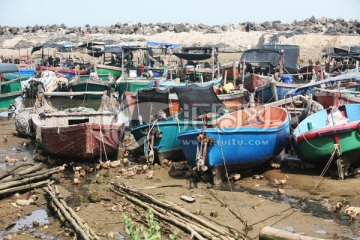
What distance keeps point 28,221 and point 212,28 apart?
55297mm

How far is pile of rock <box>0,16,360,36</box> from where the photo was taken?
5547cm

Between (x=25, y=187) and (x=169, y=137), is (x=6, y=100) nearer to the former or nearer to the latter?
(x=169, y=137)

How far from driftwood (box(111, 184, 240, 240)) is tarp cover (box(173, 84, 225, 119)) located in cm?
473

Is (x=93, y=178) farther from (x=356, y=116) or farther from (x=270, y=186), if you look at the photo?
(x=356, y=116)

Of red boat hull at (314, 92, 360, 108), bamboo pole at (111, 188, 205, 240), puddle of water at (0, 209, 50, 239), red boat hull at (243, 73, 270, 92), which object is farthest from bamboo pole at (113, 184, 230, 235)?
red boat hull at (243, 73, 270, 92)

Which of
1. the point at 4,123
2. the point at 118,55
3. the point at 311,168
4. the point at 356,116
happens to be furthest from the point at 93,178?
the point at 118,55

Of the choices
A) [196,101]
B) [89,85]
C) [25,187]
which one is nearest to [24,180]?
[25,187]

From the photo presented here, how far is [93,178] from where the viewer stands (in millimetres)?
12266

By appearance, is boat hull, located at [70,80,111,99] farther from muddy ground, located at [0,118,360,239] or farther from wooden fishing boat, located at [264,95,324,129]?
muddy ground, located at [0,118,360,239]

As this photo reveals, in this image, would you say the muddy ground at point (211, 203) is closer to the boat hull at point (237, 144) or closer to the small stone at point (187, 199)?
the small stone at point (187, 199)

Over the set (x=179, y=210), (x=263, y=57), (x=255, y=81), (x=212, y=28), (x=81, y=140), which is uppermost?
(x=212, y=28)

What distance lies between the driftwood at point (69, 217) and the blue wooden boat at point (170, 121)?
342 cm

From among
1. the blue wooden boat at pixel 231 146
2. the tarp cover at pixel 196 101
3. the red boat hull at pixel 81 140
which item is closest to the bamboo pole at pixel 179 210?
the blue wooden boat at pixel 231 146

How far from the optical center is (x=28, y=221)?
9.33 meters
